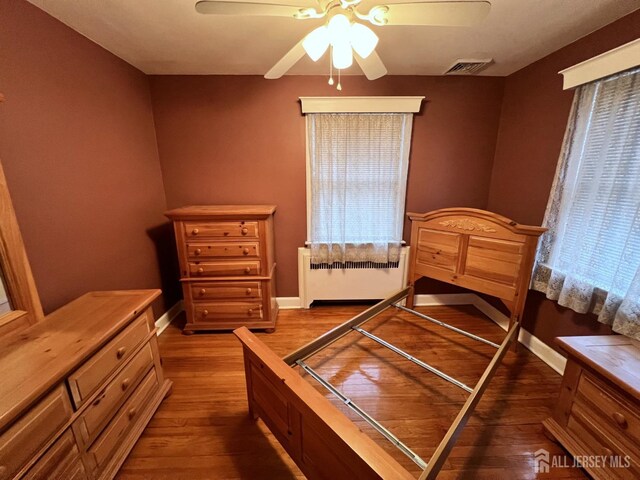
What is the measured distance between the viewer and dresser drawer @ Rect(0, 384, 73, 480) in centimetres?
74

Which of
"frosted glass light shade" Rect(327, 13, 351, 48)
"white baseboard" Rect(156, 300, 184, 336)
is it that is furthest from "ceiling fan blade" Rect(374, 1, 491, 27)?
"white baseboard" Rect(156, 300, 184, 336)

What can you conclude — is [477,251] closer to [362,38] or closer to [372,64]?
[372,64]

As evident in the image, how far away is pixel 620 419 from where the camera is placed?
1058mm

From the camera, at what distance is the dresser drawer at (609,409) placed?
102 centimetres

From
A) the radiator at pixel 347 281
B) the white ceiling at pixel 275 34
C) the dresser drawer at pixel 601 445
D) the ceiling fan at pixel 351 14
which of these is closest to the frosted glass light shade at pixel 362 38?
the ceiling fan at pixel 351 14

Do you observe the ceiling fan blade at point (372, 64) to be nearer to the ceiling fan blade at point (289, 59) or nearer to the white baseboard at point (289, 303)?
the ceiling fan blade at point (289, 59)

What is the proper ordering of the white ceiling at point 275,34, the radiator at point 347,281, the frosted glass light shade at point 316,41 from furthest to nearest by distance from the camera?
1. the radiator at point 347,281
2. the white ceiling at point 275,34
3. the frosted glass light shade at point 316,41

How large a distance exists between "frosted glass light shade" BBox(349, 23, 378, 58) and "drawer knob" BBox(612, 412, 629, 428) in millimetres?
1943

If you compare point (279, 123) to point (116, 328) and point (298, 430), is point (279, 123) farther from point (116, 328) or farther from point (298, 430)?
point (298, 430)

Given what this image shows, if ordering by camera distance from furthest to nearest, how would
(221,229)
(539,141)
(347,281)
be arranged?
(347,281)
(221,229)
(539,141)

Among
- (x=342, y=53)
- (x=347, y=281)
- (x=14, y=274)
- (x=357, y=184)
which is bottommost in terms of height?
(x=347, y=281)

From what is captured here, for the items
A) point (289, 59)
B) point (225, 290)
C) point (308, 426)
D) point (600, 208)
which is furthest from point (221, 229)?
point (600, 208)

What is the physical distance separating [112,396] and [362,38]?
2.04m

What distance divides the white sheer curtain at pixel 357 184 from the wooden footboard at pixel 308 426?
1.43 m
